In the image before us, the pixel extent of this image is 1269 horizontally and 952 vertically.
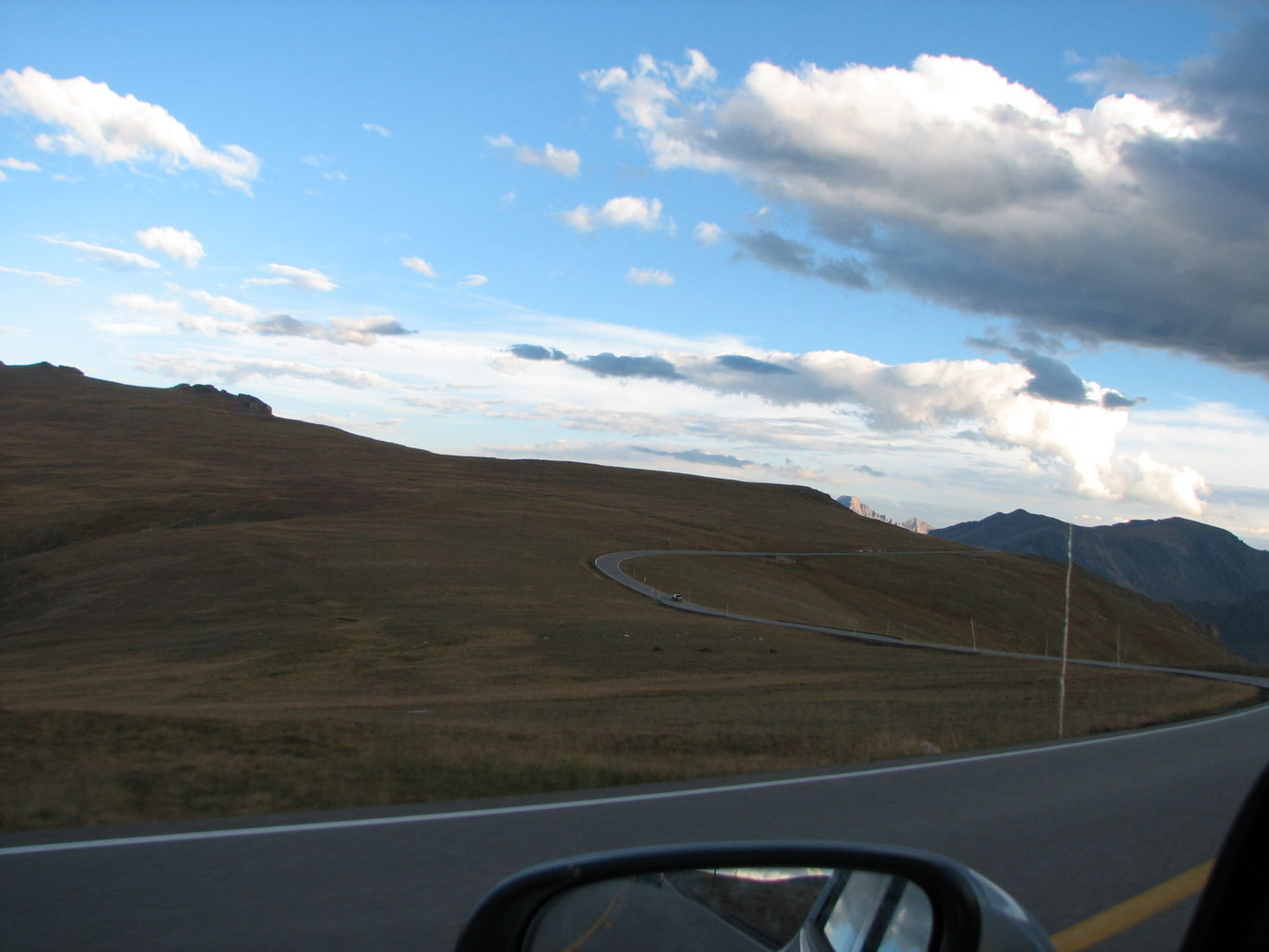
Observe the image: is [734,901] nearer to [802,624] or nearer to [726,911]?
[726,911]

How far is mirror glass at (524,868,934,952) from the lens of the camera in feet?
8.00

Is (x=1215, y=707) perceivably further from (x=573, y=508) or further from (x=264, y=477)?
(x=264, y=477)

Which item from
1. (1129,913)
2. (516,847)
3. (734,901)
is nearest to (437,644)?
(516,847)

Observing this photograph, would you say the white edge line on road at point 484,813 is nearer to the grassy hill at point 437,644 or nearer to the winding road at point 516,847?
the winding road at point 516,847

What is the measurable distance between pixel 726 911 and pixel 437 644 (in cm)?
3528

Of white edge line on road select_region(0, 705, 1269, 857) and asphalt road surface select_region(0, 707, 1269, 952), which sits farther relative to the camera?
white edge line on road select_region(0, 705, 1269, 857)

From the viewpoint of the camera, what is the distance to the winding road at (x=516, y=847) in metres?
5.31

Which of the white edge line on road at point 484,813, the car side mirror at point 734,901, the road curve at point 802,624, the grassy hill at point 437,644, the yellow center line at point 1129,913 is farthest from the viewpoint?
the road curve at point 802,624

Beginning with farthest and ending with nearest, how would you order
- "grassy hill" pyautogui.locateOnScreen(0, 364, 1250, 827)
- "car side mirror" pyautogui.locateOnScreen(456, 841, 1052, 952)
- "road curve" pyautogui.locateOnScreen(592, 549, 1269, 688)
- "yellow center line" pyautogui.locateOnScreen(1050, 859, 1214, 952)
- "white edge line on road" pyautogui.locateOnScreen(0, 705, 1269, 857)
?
1. "road curve" pyautogui.locateOnScreen(592, 549, 1269, 688)
2. "grassy hill" pyautogui.locateOnScreen(0, 364, 1250, 827)
3. "white edge line on road" pyautogui.locateOnScreen(0, 705, 1269, 857)
4. "yellow center line" pyautogui.locateOnScreen(1050, 859, 1214, 952)
5. "car side mirror" pyautogui.locateOnScreen(456, 841, 1052, 952)

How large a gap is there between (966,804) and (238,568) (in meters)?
49.4

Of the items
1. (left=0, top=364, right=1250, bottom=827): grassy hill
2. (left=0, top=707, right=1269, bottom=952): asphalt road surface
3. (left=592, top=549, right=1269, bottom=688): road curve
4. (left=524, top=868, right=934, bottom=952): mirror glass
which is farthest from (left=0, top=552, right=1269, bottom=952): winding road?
(left=592, top=549, right=1269, bottom=688): road curve

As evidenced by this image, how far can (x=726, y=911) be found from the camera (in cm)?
260

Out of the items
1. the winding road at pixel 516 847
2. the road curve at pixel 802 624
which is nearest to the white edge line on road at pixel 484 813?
the winding road at pixel 516 847

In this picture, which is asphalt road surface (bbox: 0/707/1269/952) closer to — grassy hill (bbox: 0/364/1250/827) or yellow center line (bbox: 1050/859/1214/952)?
yellow center line (bbox: 1050/859/1214/952)
